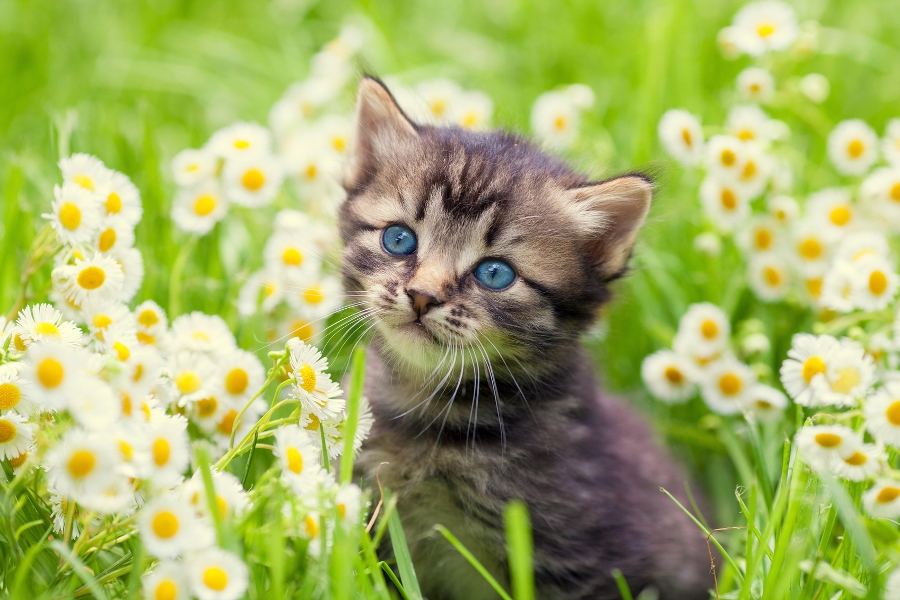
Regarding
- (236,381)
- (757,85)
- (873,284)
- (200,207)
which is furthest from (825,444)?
(200,207)

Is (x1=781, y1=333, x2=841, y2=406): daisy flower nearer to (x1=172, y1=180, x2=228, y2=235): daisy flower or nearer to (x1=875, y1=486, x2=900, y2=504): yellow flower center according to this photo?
(x1=875, y1=486, x2=900, y2=504): yellow flower center

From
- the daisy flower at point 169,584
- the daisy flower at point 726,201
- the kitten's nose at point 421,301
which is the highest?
the daisy flower at point 726,201

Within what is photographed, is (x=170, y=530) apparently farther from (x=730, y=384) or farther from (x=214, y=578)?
(x=730, y=384)

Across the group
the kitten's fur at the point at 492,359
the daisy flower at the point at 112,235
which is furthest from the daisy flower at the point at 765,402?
the daisy flower at the point at 112,235

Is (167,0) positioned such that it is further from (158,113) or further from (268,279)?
(268,279)

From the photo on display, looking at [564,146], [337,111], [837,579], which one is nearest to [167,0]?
[337,111]

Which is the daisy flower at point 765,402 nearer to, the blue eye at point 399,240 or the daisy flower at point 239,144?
the blue eye at point 399,240
